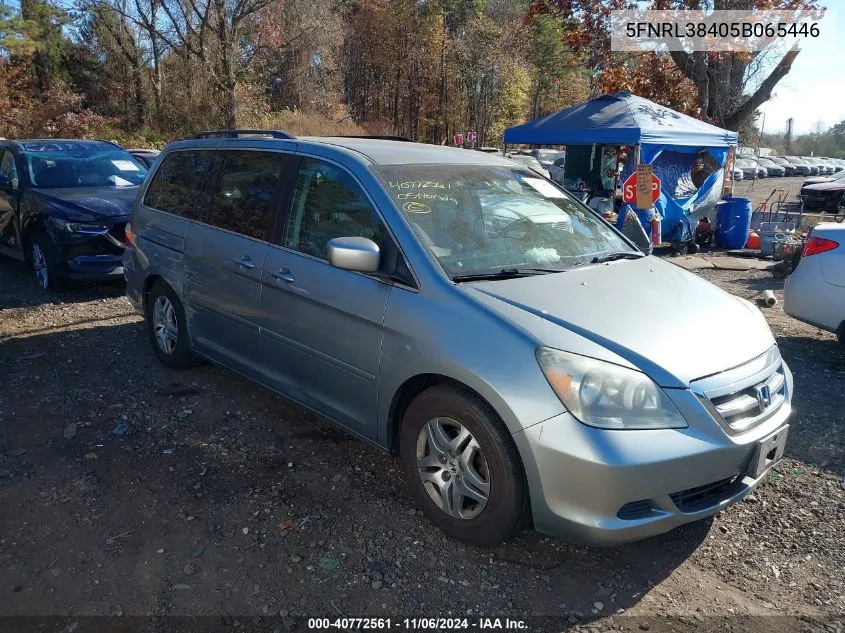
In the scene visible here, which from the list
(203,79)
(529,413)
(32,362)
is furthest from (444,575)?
(203,79)

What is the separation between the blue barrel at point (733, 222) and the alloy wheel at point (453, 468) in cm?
1067

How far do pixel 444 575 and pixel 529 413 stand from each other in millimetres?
838

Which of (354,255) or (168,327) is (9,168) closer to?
(168,327)

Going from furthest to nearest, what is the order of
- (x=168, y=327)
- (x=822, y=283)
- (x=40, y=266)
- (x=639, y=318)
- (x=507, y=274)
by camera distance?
(x=40, y=266)
(x=822, y=283)
(x=168, y=327)
(x=507, y=274)
(x=639, y=318)

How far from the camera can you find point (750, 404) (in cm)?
286

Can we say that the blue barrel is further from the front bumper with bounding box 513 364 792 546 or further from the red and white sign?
the front bumper with bounding box 513 364 792 546

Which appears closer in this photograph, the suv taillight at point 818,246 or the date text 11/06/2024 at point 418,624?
the date text 11/06/2024 at point 418,624

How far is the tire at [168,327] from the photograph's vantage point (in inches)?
194

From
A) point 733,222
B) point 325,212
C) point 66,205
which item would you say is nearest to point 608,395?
point 325,212

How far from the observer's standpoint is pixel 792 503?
3.47m

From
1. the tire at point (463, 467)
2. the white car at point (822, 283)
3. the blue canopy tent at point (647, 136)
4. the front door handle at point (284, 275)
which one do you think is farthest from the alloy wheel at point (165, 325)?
the blue canopy tent at point (647, 136)

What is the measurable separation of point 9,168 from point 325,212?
6847 mm

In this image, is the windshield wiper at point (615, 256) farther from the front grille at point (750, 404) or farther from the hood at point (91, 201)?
the hood at point (91, 201)

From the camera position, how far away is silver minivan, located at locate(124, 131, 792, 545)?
8.63ft
